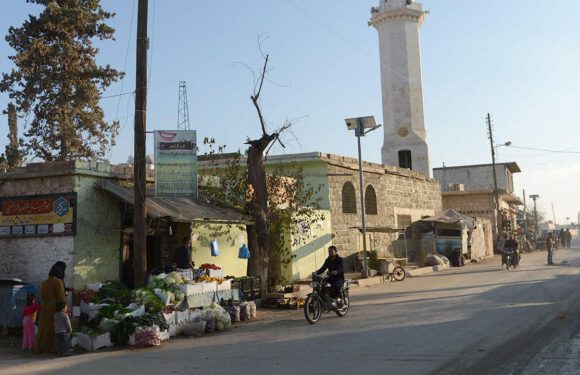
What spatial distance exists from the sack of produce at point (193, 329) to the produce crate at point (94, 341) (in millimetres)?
1583

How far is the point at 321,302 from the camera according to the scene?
11766 millimetres

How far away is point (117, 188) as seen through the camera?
1309 cm

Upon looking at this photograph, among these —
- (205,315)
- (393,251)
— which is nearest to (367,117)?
(393,251)

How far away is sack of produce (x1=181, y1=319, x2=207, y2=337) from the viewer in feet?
35.3

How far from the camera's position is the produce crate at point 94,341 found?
9508 millimetres

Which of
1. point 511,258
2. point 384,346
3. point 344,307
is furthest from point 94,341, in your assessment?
point 511,258

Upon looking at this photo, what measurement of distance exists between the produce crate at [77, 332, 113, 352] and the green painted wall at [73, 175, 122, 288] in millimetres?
2965

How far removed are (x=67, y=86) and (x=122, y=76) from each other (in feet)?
11.9

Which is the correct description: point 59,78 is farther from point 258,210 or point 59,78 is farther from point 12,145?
point 258,210

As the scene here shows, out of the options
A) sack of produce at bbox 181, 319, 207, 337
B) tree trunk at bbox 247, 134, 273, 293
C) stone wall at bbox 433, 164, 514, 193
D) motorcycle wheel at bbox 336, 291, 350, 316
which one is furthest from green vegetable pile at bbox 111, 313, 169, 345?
stone wall at bbox 433, 164, 514, 193

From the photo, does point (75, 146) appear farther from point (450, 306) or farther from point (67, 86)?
point (450, 306)

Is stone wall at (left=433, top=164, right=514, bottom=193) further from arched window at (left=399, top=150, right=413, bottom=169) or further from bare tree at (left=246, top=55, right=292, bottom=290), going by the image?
bare tree at (left=246, top=55, right=292, bottom=290)

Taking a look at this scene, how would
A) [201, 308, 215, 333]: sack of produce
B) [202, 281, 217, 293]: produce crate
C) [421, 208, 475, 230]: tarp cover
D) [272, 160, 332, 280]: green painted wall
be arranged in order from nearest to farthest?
[201, 308, 215, 333]: sack of produce, [202, 281, 217, 293]: produce crate, [272, 160, 332, 280]: green painted wall, [421, 208, 475, 230]: tarp cover

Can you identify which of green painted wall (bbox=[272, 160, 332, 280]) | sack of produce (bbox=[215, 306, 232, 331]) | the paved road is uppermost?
green painted wall (bbox=[272, 160, 332, 280])
